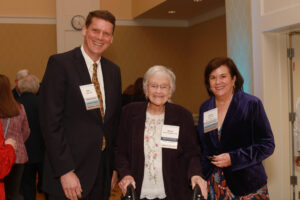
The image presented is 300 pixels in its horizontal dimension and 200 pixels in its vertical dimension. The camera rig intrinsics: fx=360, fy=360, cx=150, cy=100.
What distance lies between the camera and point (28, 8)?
842 cm

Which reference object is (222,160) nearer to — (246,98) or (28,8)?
(246,98)

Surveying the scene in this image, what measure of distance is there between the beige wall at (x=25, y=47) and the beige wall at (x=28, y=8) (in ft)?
0.93

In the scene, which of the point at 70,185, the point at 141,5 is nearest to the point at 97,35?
the point at 70,185

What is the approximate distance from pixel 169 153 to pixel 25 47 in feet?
23.1

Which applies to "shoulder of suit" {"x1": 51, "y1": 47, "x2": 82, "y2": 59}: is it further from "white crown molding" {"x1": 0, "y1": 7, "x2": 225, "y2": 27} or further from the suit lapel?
"white crown molding" {"x1": 0, "y1": 7, "x2": 225, "y2": 27}

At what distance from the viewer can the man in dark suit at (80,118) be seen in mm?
1952

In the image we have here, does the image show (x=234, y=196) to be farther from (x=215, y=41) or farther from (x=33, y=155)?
(x=215, y=41)

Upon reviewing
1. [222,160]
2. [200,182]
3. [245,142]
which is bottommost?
[200,182]

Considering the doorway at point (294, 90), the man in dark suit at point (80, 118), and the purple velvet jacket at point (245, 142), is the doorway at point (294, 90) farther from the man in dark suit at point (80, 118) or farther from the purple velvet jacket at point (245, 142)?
the man in dark suit at point (80, 118)

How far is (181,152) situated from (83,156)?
0.61 metres

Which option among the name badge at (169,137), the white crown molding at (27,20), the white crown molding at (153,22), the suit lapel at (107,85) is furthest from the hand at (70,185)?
the white crown molding at (153,22)

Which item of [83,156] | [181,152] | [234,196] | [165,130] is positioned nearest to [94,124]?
[83,156]

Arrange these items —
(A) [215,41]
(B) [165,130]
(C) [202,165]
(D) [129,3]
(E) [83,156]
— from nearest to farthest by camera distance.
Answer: (E) [83,156], (B) [165,130], (C) [202,165], (A) [215,41], (D) [129,3]

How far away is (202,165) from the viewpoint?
7.95 ft
